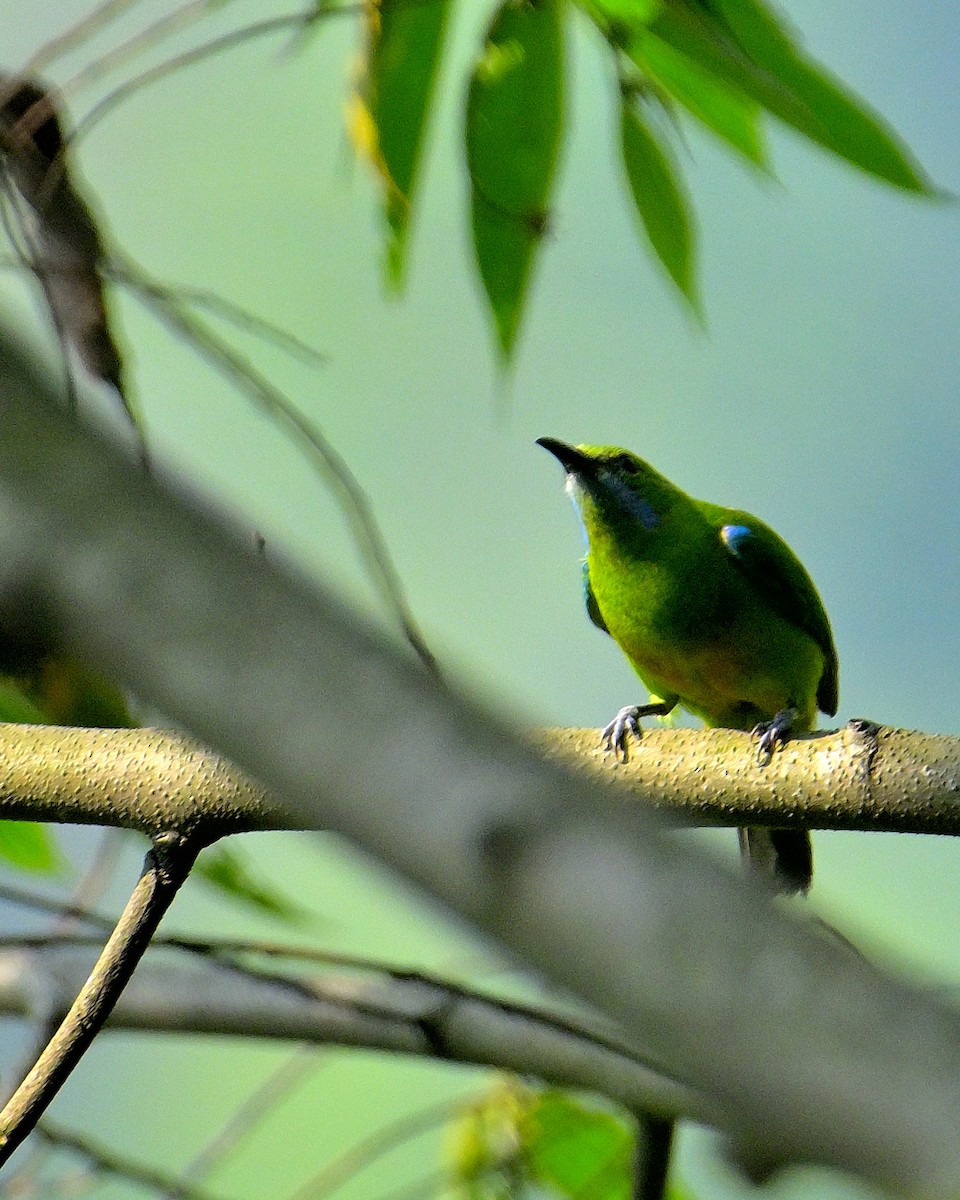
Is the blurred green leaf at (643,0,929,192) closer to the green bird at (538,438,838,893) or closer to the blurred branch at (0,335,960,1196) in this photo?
the green bird at (538,438,838,893)

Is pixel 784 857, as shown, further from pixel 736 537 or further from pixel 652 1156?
pixel 652 1156

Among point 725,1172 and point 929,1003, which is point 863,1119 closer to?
point 929,1003

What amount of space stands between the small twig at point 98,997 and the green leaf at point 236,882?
58 cm

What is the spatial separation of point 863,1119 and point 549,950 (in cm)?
9

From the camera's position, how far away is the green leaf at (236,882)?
1.81 meters

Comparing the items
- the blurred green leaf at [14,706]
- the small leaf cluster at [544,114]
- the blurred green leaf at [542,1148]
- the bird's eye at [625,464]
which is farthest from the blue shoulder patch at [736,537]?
the blurred green leaf at [14,706]

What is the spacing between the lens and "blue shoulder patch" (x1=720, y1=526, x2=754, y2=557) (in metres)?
2.57

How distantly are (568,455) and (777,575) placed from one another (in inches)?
18.6

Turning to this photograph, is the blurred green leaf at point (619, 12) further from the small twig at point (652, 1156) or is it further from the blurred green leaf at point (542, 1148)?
the blurred green leaf at point (542, 1148)

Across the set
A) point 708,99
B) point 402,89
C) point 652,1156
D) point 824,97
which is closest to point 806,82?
point 824,97

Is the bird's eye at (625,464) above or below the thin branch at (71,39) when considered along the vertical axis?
above

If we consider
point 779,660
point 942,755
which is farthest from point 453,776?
point 779,660

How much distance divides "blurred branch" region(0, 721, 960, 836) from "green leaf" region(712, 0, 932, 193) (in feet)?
2.17

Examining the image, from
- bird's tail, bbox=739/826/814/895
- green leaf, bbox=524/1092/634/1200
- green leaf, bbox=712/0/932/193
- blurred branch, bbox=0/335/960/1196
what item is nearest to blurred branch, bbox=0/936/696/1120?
green leaf, bbox=524/1092/634/1200
